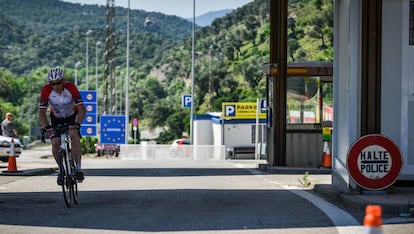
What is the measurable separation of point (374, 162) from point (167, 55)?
13846 centimetres

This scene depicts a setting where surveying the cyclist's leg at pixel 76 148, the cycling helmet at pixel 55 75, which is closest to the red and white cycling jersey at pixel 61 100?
the cycling helmet at pixel 55 75

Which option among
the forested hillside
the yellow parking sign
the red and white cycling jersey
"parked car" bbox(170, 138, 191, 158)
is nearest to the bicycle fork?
the red and white cycling jersey

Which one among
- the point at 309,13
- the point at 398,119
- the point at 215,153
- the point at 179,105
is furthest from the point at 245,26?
the point at 398,119

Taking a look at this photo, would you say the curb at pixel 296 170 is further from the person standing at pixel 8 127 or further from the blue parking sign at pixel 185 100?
the blue parking sign at pixel 185 100

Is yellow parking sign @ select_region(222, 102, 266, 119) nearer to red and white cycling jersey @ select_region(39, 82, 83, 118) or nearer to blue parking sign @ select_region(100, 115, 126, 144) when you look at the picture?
blue parking sign @ select_region(100, 115, 126, 144)

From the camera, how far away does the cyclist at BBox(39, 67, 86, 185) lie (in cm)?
1181

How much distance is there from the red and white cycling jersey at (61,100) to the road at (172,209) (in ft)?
4.06

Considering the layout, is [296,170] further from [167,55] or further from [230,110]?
[167,55]

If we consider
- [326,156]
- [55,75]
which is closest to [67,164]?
[55,75]

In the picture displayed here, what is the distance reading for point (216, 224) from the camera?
980 centimetres

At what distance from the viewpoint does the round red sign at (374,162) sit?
12.1 metres

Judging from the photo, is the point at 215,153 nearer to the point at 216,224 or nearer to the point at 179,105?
the point at 216,224

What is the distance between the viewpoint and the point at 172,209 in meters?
11.2

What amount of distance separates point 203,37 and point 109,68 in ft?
228
